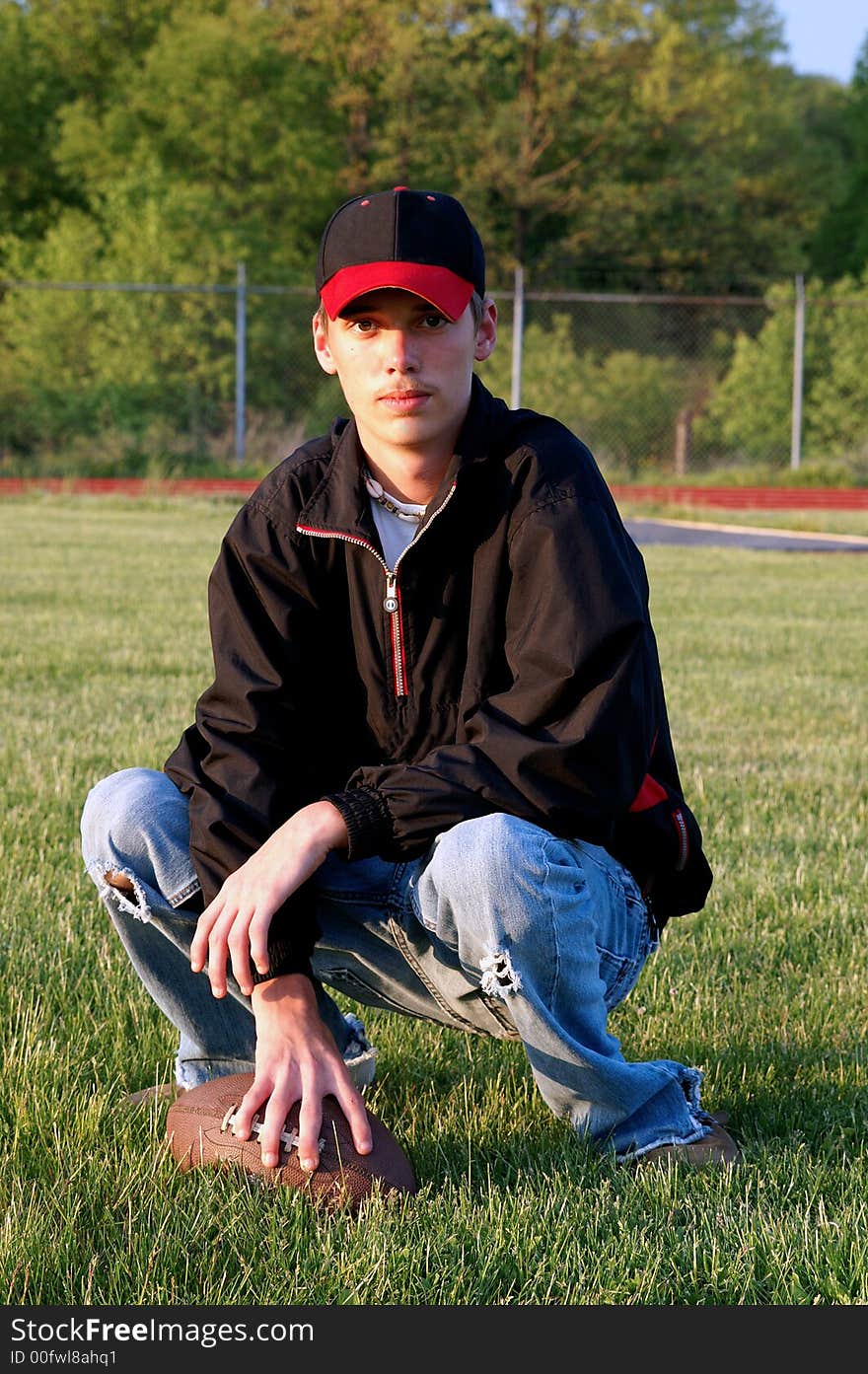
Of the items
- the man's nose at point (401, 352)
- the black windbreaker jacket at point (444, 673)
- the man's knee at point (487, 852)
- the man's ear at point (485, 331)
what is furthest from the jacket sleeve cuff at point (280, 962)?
the man's ear at point (485, 331)

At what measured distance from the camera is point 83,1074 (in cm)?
304

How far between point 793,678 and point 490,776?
20.2 feet

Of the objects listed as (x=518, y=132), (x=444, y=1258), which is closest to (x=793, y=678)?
(x=444, y=1258)

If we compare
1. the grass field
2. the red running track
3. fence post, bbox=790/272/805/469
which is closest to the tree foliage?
fence post, bbox=790/272/805/469

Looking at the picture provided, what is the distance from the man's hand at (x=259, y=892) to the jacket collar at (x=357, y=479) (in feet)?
1.69

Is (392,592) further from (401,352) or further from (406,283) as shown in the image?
(406,283)

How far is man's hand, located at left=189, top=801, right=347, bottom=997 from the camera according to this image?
8.25ft

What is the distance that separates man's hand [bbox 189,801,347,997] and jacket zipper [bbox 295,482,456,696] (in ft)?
1.13

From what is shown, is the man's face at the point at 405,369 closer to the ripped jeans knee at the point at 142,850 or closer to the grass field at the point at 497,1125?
the ripped jeans knee at the point at 142,850

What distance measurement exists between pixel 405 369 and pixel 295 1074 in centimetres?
124

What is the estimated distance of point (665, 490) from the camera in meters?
26.0

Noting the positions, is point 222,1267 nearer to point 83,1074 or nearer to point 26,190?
point 83,1074

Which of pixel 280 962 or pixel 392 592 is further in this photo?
pixel 392 592

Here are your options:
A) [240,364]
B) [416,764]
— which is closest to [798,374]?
[240,364]
